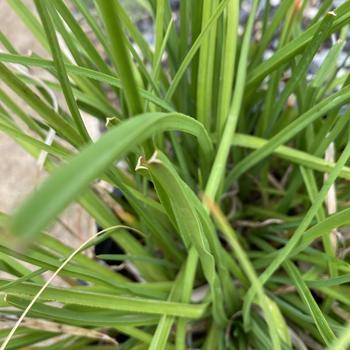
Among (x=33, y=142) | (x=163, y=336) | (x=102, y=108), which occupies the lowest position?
(x=163, y=336)

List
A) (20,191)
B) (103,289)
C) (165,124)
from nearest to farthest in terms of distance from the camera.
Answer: (165,124) → (103,289) → (20,191)

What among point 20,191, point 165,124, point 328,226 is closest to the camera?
point 165,124

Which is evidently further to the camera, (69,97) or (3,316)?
(3,316)

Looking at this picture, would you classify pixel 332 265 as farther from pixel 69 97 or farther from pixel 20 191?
pixel 20 191

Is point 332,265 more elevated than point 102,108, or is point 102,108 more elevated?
point 102,108

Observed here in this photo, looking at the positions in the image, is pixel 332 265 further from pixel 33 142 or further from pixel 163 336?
pixel 33 142

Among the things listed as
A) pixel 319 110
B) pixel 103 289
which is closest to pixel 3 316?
pixel 103 289

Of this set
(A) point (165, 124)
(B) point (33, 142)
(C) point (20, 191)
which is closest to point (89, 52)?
(B) point (33, 142)
